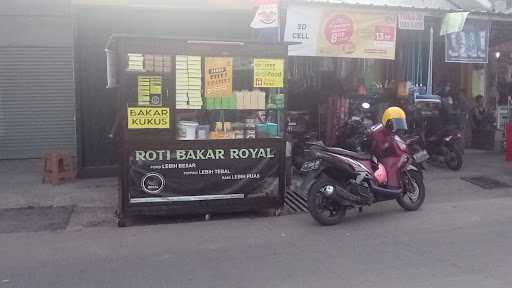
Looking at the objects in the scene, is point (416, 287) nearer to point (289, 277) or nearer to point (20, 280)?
point (289, 277)

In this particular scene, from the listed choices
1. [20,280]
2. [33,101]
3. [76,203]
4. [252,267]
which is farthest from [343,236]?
[33,101]

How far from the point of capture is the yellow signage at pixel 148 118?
6.91 meters

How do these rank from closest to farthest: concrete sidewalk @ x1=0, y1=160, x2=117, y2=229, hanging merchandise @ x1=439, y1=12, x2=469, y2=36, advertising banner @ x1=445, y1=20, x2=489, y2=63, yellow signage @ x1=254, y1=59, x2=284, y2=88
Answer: yellow signage @ x1=254, y1=59, x2=284, y2=88
concrete sidewalk @ x1=0, y1=160, x2=117, y2=229
hanging merchandise @ x1=439, y1=12, x2=469, y2=36
advertising banner @ x1=445, y1=20, x2=489, y2=63

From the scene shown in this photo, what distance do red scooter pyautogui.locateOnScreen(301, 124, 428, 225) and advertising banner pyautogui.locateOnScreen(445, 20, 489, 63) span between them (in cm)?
316

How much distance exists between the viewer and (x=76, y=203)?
830 centimetres

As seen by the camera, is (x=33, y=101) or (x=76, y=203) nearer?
(x=76, y=203)

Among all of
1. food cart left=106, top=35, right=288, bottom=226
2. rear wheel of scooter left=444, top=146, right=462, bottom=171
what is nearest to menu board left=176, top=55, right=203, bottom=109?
food cart left=106, top=35, right=288, bottom=226

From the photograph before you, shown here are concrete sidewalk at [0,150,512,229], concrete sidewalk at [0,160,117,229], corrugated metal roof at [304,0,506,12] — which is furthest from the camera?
corrugated metal roof at [304,0,506,12]

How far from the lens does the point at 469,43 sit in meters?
10.1

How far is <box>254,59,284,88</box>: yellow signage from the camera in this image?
7379 mm

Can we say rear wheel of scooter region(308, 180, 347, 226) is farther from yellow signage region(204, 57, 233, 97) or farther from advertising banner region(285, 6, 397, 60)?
advertising banner region(285, 6, 397, 60)

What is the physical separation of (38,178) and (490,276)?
7550 mm

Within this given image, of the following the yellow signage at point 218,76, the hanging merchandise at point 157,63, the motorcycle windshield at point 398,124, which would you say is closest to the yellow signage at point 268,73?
the yellow signage at point 218,76

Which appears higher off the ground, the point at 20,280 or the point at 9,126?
the point at 9,126
